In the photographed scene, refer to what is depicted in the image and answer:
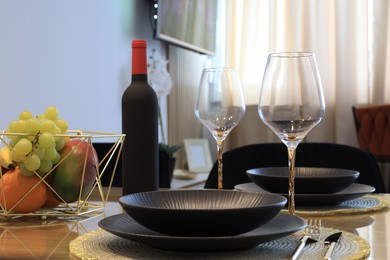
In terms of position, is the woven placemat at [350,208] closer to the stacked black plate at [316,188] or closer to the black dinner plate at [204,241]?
the stacked black plate at [316,188]

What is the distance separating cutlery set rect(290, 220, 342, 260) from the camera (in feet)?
1.83

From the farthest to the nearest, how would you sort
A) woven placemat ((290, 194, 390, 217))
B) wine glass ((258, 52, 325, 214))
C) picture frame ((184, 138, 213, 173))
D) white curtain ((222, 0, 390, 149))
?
picture frame ((184, 138, 213, 173)), white curtain ((222, 0, 390, 149)), woven placemat ((290, 194, 390, 217)), wine glass ((258, 52, 325, 214))

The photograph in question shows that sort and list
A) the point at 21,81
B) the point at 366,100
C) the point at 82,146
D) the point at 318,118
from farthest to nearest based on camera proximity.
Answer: the point at 366,100
the point at 21,81
the point at 82,146
the point at 318,118

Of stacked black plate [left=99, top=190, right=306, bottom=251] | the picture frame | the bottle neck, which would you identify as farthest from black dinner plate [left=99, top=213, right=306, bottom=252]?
the picture frame

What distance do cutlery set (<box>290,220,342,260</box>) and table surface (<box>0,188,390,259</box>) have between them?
1.4 inches

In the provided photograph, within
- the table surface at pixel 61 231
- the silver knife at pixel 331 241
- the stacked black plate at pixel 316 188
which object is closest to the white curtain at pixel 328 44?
the stacked black plate at pixel 316 188

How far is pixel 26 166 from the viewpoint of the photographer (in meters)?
0.83

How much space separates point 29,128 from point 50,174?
2.7 inches

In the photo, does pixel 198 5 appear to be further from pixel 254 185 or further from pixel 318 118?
pixel 318 118

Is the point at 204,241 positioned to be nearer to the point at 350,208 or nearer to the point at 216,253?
the point at 216,253

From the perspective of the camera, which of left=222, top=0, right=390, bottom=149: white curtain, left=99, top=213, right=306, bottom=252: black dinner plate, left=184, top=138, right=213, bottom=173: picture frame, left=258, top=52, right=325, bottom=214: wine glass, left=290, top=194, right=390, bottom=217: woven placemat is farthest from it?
left=184, top=138, right=213, bottom=173: picture frame

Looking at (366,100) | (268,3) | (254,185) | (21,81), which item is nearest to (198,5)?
(268,3)

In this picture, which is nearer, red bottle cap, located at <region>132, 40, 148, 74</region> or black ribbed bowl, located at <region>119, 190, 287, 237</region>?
black ribbed bowl, located at <region>119, 190, 287, 237</region>

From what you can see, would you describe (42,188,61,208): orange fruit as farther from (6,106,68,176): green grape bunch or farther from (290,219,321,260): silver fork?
(290,219,321,260): silver fork
